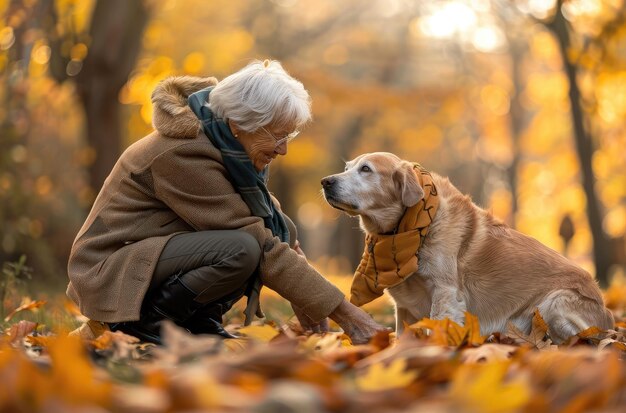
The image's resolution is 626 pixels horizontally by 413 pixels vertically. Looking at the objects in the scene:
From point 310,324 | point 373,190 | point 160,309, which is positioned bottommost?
point 310,324

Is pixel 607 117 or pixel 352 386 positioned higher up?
pixel 352 386

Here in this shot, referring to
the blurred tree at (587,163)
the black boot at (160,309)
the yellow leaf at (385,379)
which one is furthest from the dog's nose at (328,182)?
the blurred tree at (587,163)

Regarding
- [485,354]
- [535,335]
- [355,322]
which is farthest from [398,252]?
[485,354]

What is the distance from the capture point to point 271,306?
6199 millimetres

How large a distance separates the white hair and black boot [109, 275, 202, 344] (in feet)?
2.86

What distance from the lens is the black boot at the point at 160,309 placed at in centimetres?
398

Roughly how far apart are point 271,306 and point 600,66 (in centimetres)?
653

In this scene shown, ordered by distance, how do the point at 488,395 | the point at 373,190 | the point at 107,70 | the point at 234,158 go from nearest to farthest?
the point at 488,395, the point at 234,158, the point at 373,190, the point at 107,70

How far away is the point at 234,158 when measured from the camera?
4.01m

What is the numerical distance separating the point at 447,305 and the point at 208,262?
54.2 inches

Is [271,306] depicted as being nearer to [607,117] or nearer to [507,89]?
[607,117]

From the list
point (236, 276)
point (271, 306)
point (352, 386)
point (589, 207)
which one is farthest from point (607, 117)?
point (352, 386)

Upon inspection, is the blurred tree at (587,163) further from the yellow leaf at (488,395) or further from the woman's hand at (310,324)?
the yellow leaf at (488,395)

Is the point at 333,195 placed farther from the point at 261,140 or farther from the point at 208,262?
the point at 208,262
